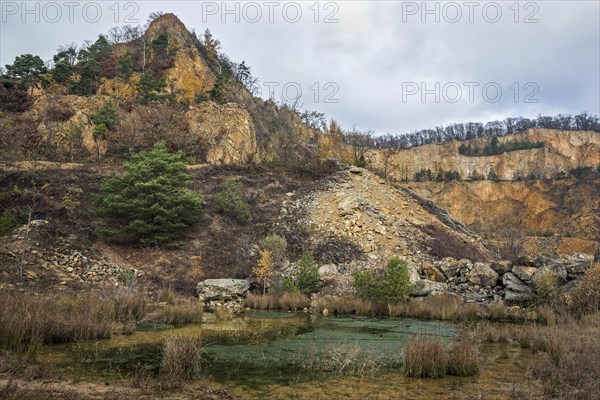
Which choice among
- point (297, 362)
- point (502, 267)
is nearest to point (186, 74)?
point (502, 267)

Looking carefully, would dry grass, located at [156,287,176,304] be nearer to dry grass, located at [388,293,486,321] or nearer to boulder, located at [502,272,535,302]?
dry grass, located at [388,293,486,321]

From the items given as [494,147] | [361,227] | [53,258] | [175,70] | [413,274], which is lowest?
[413,274]

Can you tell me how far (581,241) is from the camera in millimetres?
50938

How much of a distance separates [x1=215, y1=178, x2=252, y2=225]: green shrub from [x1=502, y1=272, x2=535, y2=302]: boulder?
1558cm

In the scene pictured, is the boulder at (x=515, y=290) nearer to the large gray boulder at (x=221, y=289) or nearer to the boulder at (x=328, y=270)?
the boulder at (x=328, y=270)

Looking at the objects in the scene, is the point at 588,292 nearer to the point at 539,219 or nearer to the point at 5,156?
the point at 5,156

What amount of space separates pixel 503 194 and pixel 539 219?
7.37 meters

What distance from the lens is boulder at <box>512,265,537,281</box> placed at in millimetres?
18842

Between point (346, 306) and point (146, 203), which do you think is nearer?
point (346, 306)

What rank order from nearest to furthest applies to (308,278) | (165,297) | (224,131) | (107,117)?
(165,297) → (308,278) → (107,117) → (224,131)

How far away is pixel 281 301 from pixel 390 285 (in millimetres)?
4822

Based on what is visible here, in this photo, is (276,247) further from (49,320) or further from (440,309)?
(49,320)

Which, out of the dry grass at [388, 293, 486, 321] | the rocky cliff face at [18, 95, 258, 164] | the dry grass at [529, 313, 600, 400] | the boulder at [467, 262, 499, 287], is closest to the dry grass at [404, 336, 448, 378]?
the dry grass at [529, 313, 600, 400]

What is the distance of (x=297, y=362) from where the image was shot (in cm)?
865
